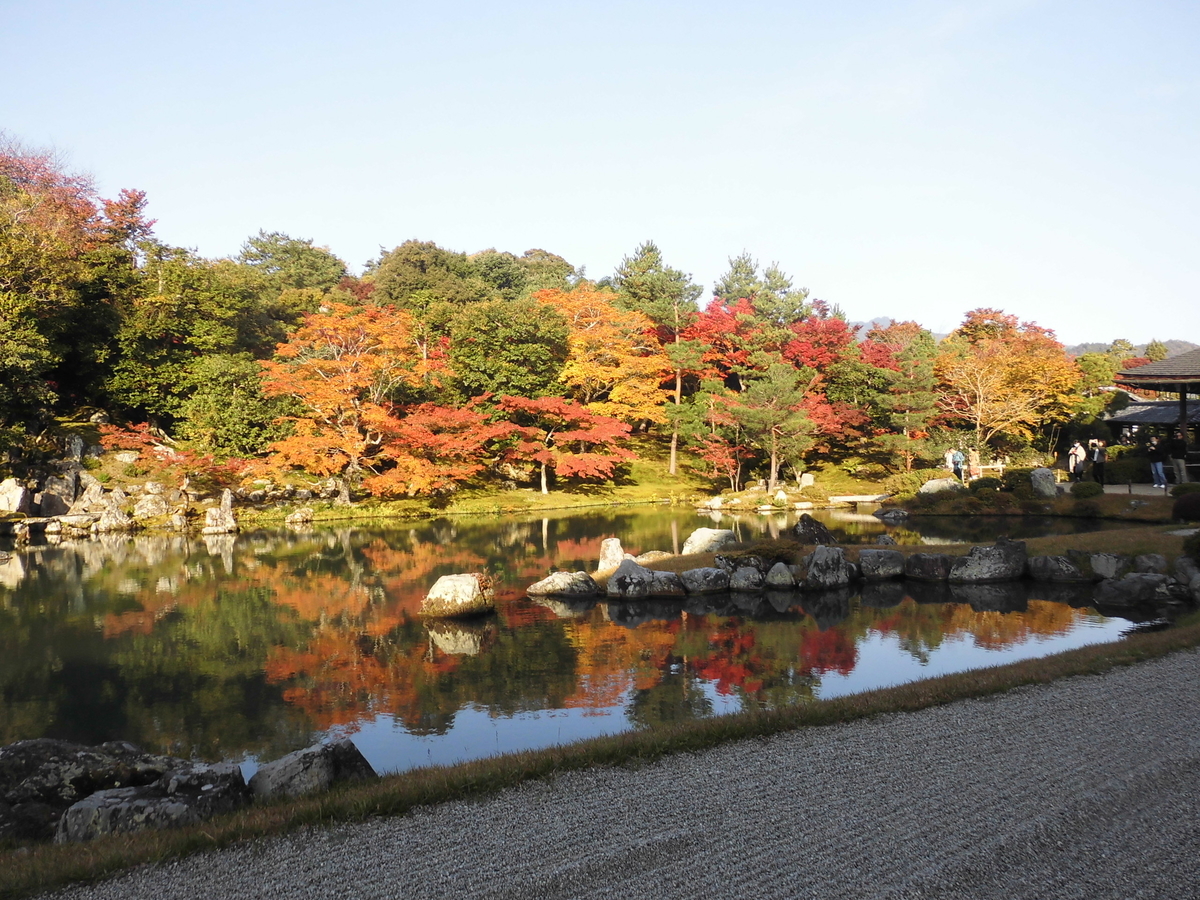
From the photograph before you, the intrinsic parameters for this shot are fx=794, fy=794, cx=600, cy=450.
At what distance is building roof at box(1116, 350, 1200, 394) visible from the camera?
19438mm

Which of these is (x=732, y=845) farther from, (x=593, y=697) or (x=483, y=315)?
(x=483, y=315)

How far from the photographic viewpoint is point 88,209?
93.5 ft

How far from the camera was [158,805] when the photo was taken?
4.55m

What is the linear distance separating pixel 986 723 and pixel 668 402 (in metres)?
26.1

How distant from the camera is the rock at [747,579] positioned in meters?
13.6

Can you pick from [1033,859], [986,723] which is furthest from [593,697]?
[1033,859]

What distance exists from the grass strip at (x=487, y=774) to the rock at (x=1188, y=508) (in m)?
10.1

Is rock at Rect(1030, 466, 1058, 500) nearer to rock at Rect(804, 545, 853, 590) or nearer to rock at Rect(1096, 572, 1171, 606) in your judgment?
rock at Rect(1096, 572, 1171, 606)

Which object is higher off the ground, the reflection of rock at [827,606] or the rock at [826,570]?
the rock at [826,570]

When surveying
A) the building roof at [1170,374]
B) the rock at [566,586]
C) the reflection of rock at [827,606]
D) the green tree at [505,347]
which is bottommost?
the reflection of rock at [827,606]

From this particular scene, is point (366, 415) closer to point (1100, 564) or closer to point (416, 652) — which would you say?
point (416, 652)

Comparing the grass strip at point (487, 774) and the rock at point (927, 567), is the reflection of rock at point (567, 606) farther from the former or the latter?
the grass strip at point (487, 774)

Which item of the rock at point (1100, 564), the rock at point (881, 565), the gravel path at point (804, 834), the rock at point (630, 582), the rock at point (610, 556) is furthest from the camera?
the rock at point (610, 556)

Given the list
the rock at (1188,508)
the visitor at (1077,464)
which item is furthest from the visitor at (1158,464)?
the rock at (1188,508)
